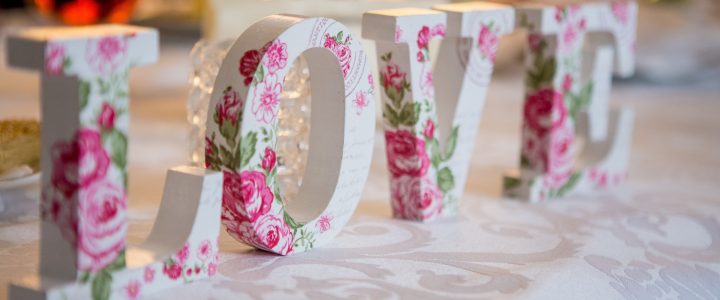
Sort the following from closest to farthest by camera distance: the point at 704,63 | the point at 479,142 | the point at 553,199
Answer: the point at 553,199 < the point at 479,142 < the point at 704,63

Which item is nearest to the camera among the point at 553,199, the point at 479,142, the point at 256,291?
the point at 256,291

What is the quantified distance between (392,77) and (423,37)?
0.06 metres

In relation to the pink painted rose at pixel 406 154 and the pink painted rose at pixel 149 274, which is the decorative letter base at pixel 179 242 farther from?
the pink painted rose at pixel 406 154

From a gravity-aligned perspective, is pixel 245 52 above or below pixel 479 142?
above

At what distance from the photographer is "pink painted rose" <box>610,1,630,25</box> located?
1438 millimetres

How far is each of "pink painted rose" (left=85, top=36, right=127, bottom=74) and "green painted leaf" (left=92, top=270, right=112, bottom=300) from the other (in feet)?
0.57

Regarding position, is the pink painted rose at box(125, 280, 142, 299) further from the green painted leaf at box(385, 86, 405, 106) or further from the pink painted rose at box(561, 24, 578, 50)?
the pink painted rose at box(561, 24, 578, 50)

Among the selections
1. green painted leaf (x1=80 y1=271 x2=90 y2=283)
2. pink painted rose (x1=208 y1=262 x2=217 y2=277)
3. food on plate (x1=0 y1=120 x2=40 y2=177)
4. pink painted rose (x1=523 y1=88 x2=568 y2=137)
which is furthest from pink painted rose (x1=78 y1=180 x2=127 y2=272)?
pink painted rose (x1=523 y1=88 x2=568 y2=137)

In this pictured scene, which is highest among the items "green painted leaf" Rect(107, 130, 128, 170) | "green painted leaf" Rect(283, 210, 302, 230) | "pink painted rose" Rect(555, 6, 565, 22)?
"pink painted rose" Rect(555, 6, 565, 22)

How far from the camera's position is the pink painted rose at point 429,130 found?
117 cm

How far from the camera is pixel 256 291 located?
3.07 feet

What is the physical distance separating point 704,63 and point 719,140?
511 mm

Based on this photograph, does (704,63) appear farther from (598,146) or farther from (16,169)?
(16,169)

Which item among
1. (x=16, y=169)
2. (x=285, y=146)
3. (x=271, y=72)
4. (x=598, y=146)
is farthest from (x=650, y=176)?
(x=16, y=169)
